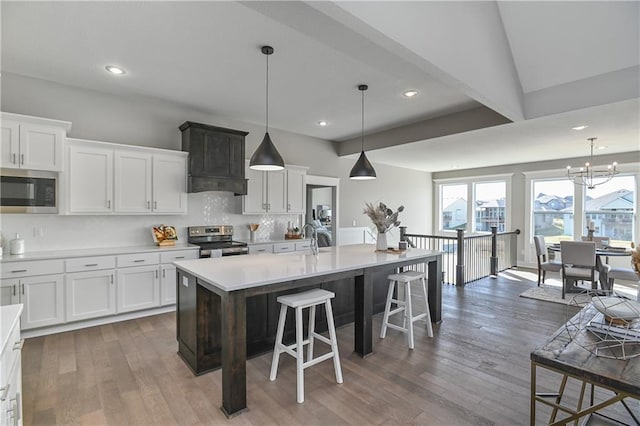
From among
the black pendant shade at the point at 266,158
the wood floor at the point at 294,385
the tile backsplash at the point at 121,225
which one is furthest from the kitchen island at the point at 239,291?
the tile backsplash at the point at 121,225

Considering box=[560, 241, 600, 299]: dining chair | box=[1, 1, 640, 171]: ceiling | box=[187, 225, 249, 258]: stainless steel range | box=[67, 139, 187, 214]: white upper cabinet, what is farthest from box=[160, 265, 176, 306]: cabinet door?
box=[560, 241, 600, 299]: dining chair

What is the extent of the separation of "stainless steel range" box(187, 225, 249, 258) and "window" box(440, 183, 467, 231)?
692 cm

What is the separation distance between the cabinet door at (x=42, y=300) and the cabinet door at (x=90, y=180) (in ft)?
2.77

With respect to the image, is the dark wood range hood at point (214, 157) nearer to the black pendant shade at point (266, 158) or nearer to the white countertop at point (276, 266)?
the black pendant shade at point (266, 158)

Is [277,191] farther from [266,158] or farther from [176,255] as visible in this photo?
[266,158]

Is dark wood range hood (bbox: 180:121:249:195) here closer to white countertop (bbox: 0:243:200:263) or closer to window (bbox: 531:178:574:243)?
white countertop (bbox: 0:243:200:263)

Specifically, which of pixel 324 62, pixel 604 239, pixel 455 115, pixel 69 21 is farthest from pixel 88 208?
pixel 604 239

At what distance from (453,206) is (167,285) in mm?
8148

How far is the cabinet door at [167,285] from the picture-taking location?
409cm

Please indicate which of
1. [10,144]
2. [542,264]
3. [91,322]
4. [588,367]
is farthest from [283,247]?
[542,264]

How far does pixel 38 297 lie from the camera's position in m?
3.32

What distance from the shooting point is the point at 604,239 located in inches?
222

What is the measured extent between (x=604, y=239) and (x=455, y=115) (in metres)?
3.76

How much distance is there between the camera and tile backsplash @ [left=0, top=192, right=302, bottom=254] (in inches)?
144
